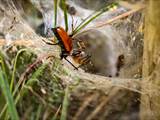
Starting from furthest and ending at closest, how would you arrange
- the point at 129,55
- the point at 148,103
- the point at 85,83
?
the point at 129,55 → the point at 85,83 → the point at 148,103

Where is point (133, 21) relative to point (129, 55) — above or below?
above

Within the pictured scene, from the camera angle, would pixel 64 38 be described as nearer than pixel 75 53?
Yes

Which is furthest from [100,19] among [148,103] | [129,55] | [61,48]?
[148,103]

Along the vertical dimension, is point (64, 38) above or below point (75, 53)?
above

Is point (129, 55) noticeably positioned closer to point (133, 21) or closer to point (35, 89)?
point (133, 21)

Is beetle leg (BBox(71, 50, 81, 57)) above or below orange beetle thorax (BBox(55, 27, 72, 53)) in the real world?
below

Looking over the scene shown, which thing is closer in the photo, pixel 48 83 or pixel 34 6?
pixel 48 83

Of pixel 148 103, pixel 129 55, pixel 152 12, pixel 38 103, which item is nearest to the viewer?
pixel 152 12

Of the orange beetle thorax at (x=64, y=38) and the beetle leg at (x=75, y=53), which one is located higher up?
the orange beetle thorax at (x=64, y=38)

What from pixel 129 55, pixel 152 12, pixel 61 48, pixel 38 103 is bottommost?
pixel 38 103

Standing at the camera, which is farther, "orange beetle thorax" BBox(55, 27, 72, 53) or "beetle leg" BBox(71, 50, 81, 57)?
"beetle leg" BBox(71, 50, 81, 57)

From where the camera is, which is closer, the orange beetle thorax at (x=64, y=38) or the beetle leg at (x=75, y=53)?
the orange beetle thorax at (x=64, y=38)
